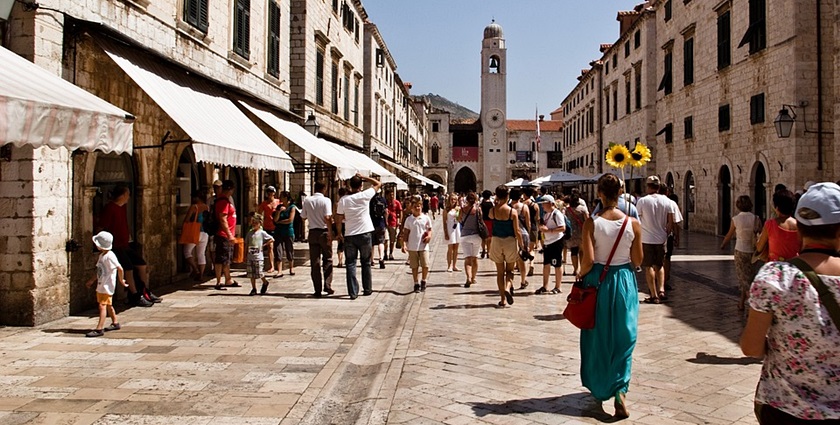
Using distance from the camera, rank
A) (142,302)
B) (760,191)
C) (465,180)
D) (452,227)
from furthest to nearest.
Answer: (465,180) → (760,191) → (452,227) → (142,302)

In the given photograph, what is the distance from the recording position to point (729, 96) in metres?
21.6

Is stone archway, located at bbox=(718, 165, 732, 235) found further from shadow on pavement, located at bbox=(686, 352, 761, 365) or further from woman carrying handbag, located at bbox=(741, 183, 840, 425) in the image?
woman carrying handbag, located at bbox=(741, 183, 840, 425)

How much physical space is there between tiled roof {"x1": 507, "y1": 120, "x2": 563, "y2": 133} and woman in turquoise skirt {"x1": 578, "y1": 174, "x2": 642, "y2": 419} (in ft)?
256

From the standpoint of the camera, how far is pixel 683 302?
9.84 m

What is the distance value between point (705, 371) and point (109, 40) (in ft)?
26.0

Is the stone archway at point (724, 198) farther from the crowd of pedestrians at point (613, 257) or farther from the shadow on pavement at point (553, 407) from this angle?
the shadow on pavement at point (553, 407)

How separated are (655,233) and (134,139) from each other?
792cm

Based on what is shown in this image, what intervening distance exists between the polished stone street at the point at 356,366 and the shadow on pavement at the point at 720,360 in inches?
1.2

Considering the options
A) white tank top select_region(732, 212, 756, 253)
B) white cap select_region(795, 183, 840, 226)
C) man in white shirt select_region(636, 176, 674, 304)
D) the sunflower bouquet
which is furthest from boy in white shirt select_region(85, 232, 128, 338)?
white tank top select_region(732, 212, 756, 253)

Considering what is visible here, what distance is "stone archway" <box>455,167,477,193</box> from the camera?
252 ft

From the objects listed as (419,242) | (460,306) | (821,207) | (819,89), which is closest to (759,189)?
(819,89)

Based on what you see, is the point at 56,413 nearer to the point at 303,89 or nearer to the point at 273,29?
the point at 273,29

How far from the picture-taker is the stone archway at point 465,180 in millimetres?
76688

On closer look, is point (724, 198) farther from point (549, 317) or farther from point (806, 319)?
point (806, 319)
